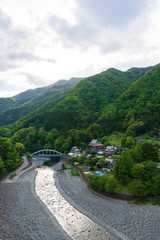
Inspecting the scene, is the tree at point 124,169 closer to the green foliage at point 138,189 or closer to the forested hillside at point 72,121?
the green foliage at point 138,189

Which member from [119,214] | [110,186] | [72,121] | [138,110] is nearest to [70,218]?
[119,214]

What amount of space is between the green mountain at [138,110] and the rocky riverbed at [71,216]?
5487 cm

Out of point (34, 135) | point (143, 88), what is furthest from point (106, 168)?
point (143, 88)

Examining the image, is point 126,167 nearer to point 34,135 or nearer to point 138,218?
point 138,218

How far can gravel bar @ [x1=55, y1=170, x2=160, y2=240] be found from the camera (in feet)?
64.5

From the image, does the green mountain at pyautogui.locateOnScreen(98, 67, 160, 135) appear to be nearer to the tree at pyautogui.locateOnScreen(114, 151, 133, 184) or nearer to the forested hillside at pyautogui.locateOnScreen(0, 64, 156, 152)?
the forested hillside at pyautogui.locateOnScreen(0, 64, 156, 152)

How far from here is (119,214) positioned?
2373 centimetres

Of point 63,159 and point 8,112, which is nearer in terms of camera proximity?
point 63,159

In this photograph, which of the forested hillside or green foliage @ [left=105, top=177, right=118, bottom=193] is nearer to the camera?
green foliage @ [left=105, top=177, right=118, bottom=193]

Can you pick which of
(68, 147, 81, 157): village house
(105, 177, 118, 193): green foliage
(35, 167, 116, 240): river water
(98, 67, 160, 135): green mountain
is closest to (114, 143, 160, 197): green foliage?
(105, 177, 118, 193): green foliage

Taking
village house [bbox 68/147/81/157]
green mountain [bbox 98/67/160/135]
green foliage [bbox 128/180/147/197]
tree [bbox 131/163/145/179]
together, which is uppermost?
green mountain [bbox 98/67/160/135]

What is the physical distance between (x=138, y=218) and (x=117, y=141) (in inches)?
1998

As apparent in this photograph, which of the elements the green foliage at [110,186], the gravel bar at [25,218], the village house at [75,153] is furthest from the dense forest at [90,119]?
the gravel bar at [25,218]

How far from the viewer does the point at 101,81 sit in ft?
542
